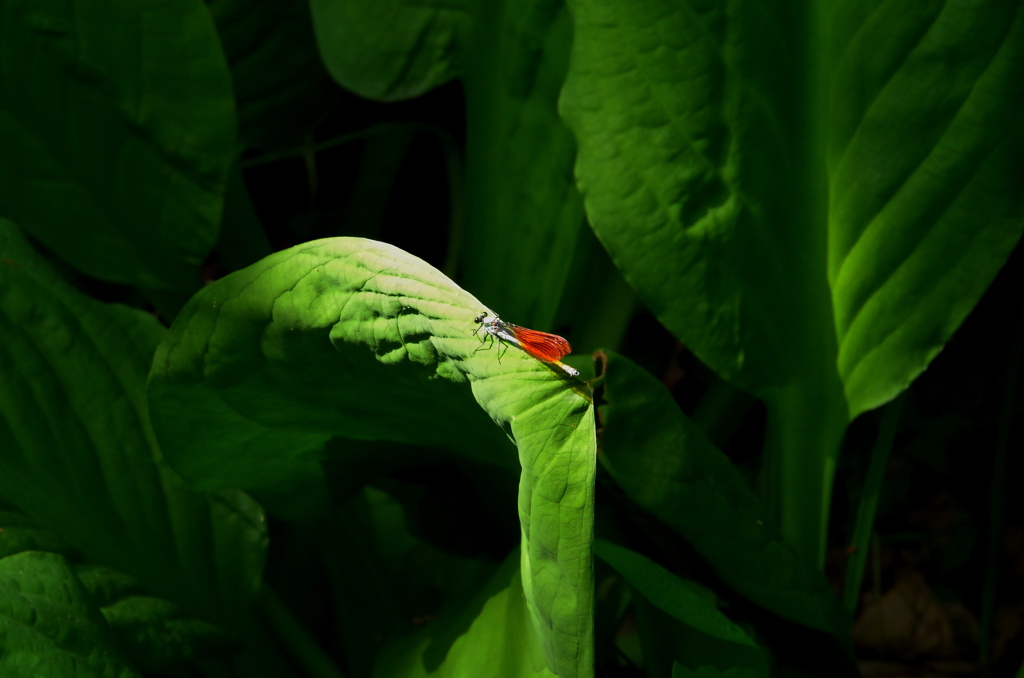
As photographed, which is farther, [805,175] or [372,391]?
[805,175]

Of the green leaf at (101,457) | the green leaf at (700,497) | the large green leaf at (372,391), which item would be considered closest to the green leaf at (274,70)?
the green leaf at (101,457)

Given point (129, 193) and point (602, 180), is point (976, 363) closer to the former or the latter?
point (602, 180)

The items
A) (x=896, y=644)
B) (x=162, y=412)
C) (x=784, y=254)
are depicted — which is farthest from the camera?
(x=896, y=644)

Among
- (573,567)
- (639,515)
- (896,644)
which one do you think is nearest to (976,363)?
(896,644)

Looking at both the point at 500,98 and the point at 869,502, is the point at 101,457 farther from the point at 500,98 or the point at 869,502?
the point at 869,502

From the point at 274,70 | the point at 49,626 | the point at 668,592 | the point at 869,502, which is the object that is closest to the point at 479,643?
the point at 668,592

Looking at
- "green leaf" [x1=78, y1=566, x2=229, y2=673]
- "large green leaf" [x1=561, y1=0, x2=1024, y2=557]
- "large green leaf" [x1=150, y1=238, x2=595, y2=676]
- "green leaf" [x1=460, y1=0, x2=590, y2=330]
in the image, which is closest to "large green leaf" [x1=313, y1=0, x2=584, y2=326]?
"green leaf" [x1=460, y1=0, x2=590, y2=330]
